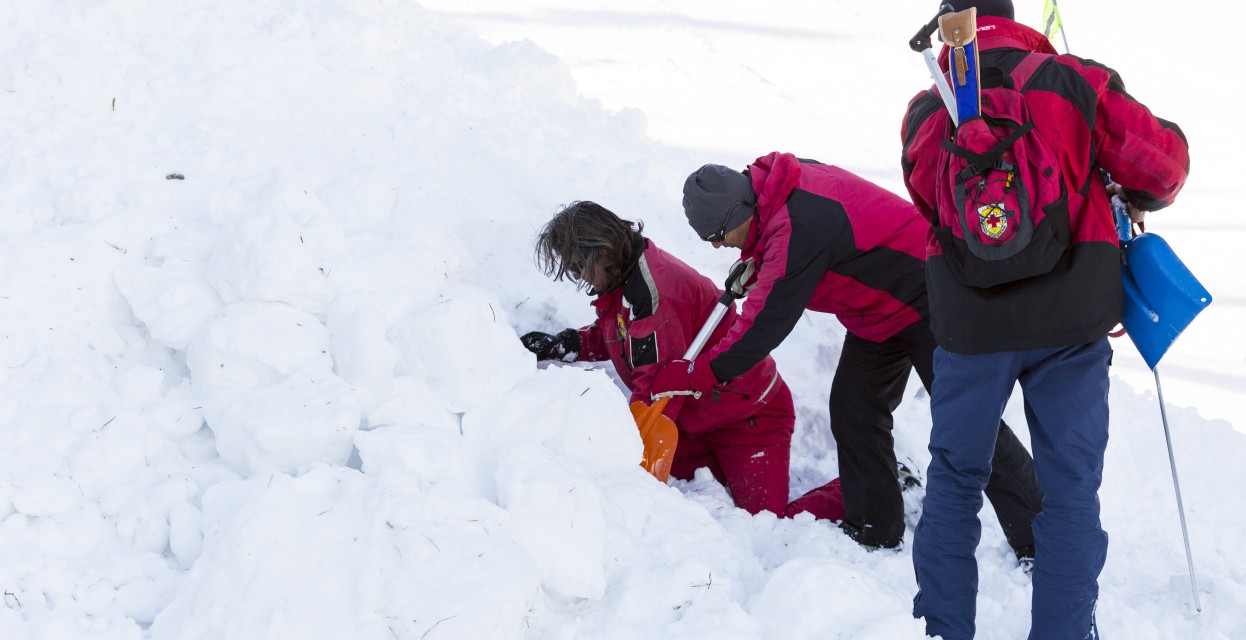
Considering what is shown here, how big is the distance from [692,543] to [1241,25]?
9708 millimetres

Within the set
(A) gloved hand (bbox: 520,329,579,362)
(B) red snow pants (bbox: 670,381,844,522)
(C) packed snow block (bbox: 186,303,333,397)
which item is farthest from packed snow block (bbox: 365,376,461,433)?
(B) red snow pants (bbox: 670,381,844,522)

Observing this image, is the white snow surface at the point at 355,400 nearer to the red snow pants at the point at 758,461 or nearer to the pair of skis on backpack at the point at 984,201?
the red snow pants at the point at 758,461

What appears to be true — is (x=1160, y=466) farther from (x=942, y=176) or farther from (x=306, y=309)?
(x=306, y=309)

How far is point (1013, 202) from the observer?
2006mm

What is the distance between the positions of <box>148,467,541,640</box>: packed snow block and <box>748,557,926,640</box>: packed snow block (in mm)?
568

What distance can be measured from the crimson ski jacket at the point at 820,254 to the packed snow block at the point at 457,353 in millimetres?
779

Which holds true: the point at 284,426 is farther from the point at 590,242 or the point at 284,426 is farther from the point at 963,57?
the point at 963,57

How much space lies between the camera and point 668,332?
3365 mm

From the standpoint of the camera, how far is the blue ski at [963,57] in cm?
197

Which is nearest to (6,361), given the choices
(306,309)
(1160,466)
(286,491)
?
(306,309)

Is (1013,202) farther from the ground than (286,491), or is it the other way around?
(1013,202)

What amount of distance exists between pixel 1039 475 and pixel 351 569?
1.61 metres

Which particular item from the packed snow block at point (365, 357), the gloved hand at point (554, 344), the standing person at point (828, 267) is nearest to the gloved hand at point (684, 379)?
the standing person at point (828, 267)

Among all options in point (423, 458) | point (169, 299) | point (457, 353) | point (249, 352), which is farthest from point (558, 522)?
point (169, 299)
